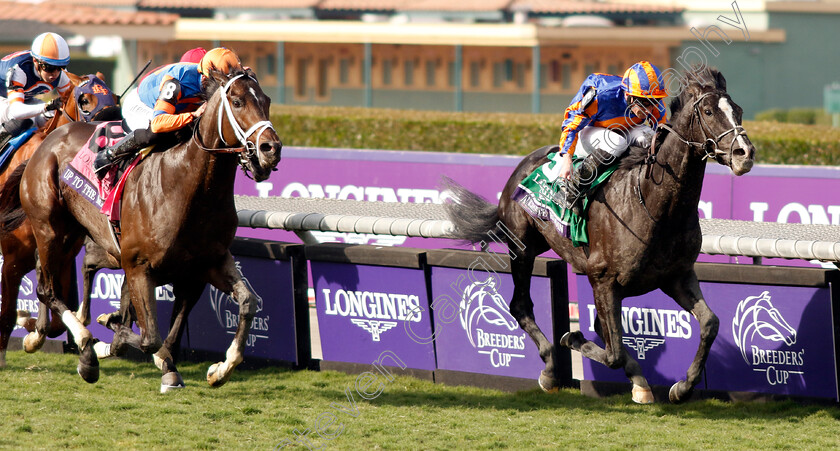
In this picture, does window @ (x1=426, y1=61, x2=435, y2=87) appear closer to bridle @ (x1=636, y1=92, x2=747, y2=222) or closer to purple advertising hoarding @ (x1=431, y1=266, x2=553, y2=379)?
purple advertising hoarding @ (x1=431, y1=266, x2=553, y2=379)

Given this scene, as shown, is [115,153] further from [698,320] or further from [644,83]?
[698,320]

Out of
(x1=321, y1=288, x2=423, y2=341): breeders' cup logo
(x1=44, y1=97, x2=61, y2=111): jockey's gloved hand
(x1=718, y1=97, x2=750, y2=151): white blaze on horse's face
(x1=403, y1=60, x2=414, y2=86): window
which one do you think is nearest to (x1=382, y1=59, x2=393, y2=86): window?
(x1=403, y1=60, x2=414, y2=86): window

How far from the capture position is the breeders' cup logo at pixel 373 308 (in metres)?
6.59

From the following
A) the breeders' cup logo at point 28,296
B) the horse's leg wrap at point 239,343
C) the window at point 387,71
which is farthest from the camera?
the window at point 387,71

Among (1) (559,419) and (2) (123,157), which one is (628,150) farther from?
(2) (123,157)

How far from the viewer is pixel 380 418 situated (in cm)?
559

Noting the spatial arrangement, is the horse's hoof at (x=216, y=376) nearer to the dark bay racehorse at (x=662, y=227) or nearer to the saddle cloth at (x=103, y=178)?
the saddle cloth at (x=103, y=178)

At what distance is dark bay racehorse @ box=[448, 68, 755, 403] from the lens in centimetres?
509

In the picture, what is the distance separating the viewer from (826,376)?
555cm

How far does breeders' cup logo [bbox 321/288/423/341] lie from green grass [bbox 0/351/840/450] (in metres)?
0.36

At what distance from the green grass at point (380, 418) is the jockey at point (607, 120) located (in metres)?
1.17

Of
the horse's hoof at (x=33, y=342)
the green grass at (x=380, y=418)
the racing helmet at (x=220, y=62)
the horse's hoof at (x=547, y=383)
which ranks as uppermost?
the racing helmet at (x=220, y=62)

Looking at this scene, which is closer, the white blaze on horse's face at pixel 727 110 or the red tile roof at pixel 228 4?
the white blaze on horse's face at pixel 727 110

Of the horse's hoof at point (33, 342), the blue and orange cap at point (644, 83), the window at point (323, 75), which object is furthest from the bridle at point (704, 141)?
the window at point (323, 75)
